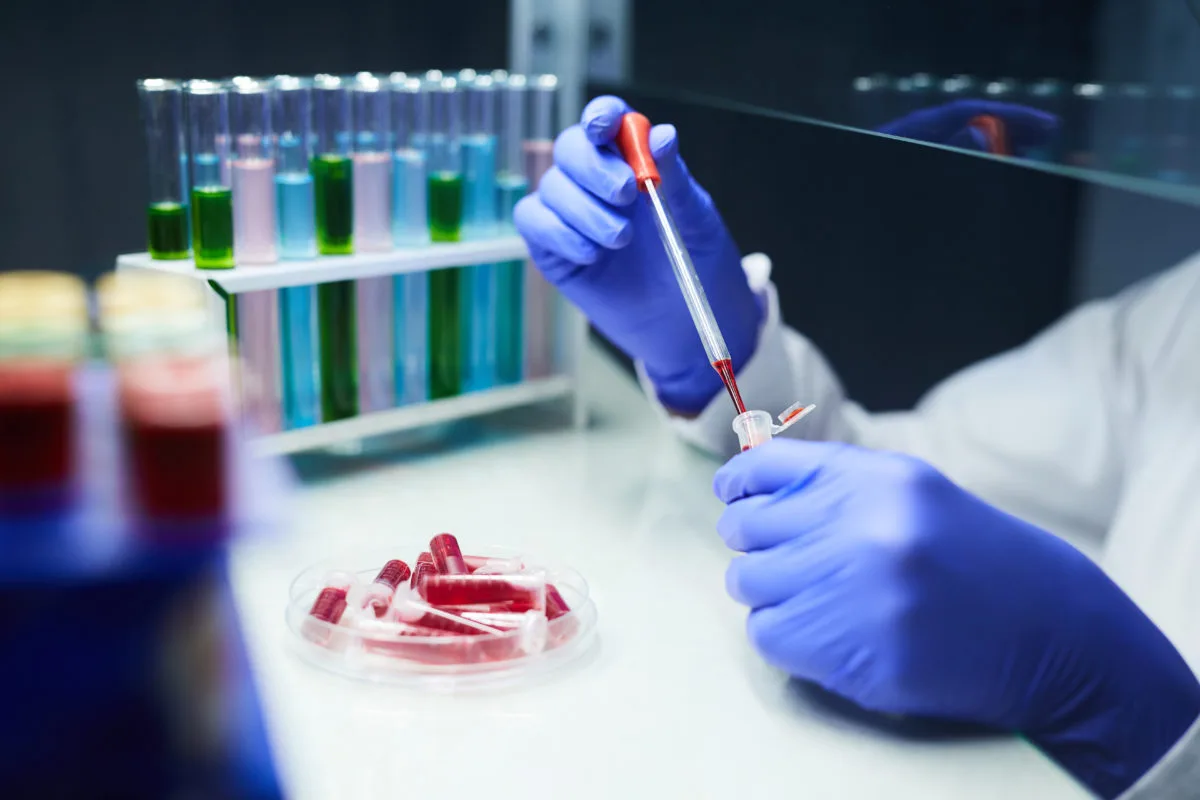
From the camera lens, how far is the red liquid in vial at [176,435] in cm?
107

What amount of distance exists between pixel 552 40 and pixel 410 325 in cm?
62

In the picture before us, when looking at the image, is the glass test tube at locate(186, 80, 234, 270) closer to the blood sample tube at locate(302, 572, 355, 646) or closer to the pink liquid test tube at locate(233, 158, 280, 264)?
the pink liquid test tube at locate(233, 158, 280, 264)

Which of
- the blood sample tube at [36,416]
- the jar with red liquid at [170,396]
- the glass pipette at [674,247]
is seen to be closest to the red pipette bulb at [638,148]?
the glass pipette at [674,247]

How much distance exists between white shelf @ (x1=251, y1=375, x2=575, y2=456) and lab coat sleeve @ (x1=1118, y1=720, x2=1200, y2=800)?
1007 millimetres

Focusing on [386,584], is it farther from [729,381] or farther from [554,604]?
[729,381]

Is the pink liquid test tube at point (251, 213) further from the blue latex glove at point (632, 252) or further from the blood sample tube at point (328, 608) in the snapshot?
the blood sample tube at point (328, 608)

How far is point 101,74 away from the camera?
1853mm

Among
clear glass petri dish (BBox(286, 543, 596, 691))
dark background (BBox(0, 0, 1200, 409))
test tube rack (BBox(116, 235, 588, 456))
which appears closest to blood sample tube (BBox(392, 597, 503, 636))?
clear glass petri dish (BBox(286, 543, 596, 691))

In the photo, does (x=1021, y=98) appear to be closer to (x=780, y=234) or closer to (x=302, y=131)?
(x=302, y=131)

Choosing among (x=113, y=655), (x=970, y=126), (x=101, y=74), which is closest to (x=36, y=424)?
(x=113, y=655)

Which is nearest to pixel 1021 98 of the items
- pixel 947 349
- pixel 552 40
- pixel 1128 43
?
pixel 1128 43

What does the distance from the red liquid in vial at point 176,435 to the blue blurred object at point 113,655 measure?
0.02 metres

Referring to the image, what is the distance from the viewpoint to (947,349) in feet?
7.07

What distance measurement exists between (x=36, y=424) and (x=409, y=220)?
61cm
